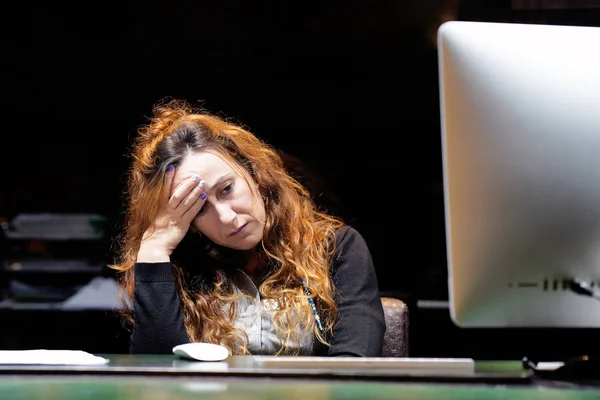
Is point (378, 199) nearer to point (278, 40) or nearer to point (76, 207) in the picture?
point (278, 40)

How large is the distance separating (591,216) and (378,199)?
2.22 m

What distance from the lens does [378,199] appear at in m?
3.16

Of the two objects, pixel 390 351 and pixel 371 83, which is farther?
pixel 371 83

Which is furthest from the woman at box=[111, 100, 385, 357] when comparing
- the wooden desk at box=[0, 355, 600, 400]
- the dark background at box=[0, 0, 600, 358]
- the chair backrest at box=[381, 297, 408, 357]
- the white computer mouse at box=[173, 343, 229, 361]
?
the dark background at box=[0, 0, 600, 358]

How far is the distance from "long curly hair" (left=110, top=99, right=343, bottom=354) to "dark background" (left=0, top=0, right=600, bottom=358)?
1476 millimetres

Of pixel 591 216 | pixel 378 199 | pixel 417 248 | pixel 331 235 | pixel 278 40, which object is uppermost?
pixel 278 40

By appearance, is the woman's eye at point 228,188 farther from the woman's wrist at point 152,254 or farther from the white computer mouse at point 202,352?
the white computer mouse at point 202,352

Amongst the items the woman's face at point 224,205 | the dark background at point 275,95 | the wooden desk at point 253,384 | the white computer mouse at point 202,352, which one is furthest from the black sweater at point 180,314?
the dark background at point 275,95

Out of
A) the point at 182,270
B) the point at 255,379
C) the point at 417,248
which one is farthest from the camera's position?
the point at 417,248

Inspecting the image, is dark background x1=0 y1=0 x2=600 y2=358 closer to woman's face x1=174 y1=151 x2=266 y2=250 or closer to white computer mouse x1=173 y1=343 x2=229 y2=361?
woman's face x1=174 y1=151 x2=266 y2=250

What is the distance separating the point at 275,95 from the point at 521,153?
2.31m

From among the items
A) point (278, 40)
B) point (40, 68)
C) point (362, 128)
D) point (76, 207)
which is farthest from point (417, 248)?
point (40, 68)

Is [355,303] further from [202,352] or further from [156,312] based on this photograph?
[202,352]

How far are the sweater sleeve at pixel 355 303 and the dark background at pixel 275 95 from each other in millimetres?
1536
